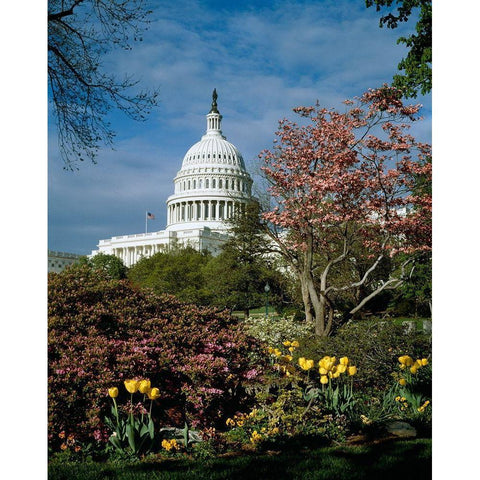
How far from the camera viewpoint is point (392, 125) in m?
5.94

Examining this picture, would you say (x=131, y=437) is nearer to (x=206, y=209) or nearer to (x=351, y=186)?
(x=351, y=186)

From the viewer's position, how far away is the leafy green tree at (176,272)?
1620cm

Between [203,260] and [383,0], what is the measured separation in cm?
1528

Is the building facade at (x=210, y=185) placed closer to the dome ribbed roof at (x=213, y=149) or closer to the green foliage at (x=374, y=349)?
the dome ribbed roof at (x=213, y=149)

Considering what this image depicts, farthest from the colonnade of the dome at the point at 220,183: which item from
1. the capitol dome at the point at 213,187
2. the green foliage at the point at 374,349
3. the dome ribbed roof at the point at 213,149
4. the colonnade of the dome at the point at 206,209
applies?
the green foliage at the point at 374,349

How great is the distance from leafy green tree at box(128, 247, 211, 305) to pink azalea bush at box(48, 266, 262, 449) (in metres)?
10.9

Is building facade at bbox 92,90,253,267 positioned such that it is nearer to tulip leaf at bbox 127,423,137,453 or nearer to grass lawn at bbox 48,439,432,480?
tulip leaf at bbox 127,423,137,453

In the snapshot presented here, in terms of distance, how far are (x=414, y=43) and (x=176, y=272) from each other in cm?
1456

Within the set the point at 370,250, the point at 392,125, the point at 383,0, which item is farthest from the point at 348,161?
the point at 383,0

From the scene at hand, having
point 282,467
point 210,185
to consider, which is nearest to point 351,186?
point 210,185

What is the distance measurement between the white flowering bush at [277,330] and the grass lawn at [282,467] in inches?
150

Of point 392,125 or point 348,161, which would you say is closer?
point 392,125
